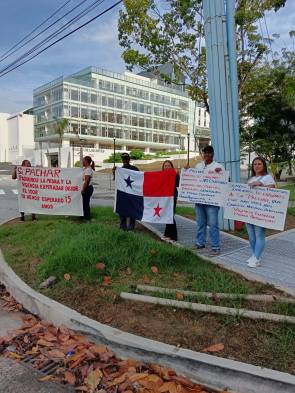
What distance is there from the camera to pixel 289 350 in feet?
10.6

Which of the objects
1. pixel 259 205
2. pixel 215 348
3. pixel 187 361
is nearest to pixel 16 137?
Answer: pixel 259 205

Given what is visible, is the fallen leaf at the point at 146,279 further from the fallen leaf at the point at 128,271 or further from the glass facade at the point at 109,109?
the glass facade at the point at 109,109

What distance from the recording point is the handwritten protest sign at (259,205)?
5559 millimetres

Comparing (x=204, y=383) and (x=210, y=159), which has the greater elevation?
(x=210, y=159)

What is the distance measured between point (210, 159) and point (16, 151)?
84.1m

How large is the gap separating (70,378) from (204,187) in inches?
160

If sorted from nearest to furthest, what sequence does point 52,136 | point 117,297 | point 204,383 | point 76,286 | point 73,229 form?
1. point 204,383
2. point 117,297
3. point 76,286
4. point 73,229
5. point 52,136

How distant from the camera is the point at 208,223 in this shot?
6.46 meters

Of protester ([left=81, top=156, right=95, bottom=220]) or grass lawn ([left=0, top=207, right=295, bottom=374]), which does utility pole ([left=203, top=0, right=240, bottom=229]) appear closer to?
protester ([left=81, top=156, right=95, bottom=220])

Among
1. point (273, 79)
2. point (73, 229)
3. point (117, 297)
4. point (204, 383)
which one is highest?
point (273, 79)

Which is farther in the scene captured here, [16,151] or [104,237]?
[16,151]

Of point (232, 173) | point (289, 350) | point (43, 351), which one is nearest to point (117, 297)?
point (43, 351)

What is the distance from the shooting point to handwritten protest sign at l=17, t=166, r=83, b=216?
9000 mm

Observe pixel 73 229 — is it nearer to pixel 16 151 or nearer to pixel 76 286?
pixel 76 286
